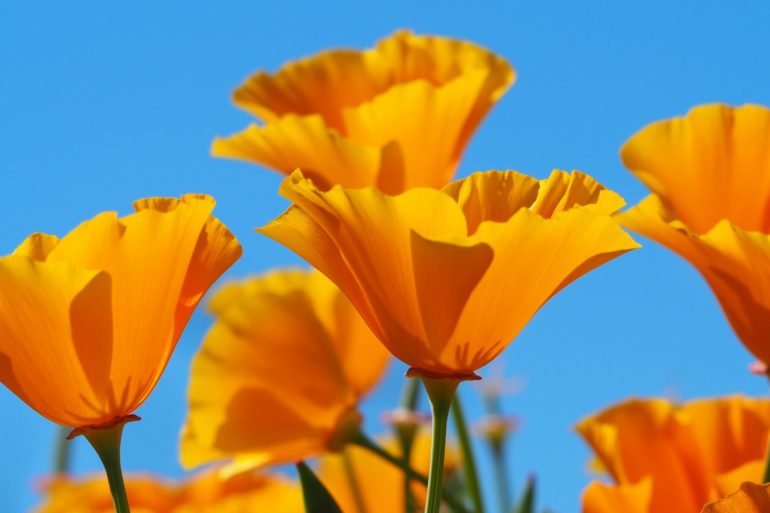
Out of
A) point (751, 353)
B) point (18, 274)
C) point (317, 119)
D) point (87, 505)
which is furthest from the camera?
point (87, 505)

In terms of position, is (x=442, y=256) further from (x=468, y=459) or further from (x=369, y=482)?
(x=369, y=482)

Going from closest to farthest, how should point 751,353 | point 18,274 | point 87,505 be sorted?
point 18,274, point 751,353, point 87,505

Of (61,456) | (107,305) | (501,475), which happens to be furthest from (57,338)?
(501,475)

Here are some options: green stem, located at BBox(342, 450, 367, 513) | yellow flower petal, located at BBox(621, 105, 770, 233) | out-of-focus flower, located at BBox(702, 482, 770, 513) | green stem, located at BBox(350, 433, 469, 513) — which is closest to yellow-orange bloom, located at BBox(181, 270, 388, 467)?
green stem, located at BBox(342, 450, 367, 513)

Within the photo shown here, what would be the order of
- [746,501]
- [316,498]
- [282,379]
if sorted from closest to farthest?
[746,501] → [316,498] → [282,379]

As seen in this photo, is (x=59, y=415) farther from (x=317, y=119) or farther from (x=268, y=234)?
(x=317, y=119)

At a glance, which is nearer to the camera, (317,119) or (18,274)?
(18,274)

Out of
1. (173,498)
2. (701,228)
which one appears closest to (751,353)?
(701,228)
